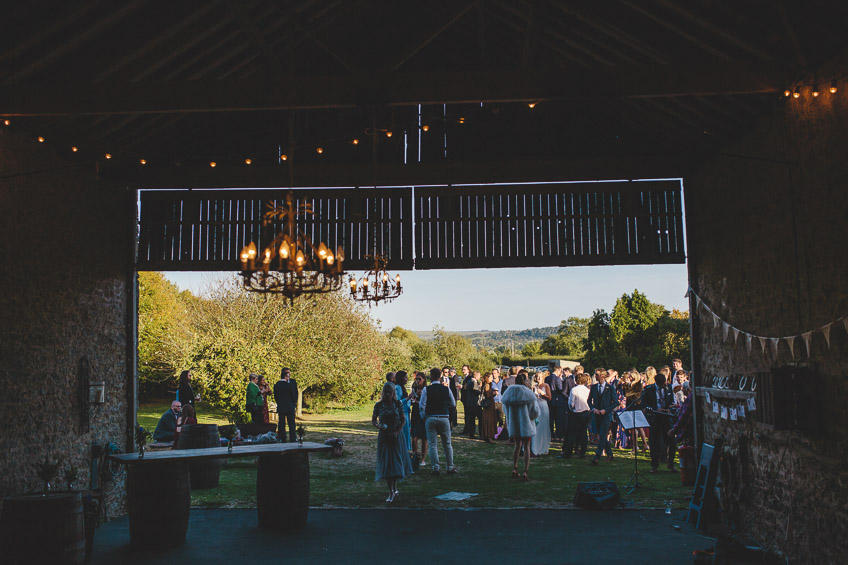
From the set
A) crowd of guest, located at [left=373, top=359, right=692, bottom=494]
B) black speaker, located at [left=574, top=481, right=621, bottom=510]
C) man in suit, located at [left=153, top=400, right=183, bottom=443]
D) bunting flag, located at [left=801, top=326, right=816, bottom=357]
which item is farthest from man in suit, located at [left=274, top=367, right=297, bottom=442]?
bunting flag, located at [left=801, top=326, right=816, bottom=357]

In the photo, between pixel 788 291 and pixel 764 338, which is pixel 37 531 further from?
pixel 788 291

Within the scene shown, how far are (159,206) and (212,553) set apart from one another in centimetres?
492

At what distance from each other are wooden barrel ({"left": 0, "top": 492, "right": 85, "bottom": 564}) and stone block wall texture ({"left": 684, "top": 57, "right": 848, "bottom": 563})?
6174 mm

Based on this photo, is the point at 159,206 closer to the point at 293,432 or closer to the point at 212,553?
the point at 212,553

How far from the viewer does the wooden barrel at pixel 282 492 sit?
7.37 meters

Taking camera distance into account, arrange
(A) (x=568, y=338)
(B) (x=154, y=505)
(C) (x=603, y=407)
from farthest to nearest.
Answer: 1. (A) (x=568, y=338)
2. (C) (x=603, y=407)
3. (B) (x=154, y=505)

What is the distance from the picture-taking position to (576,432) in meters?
12.6

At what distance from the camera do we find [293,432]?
46.0 ft

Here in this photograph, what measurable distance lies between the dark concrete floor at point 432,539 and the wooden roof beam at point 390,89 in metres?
4.17

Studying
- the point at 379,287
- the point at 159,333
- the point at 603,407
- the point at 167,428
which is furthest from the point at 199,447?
the point at 159,333

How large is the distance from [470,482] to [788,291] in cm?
Result: 556

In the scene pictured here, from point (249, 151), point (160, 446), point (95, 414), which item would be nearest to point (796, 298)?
point (249, 151)

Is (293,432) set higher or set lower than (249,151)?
lower

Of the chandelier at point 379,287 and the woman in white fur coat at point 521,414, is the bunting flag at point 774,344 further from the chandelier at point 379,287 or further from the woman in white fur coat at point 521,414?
the woman in white fur coat at point 521,414
